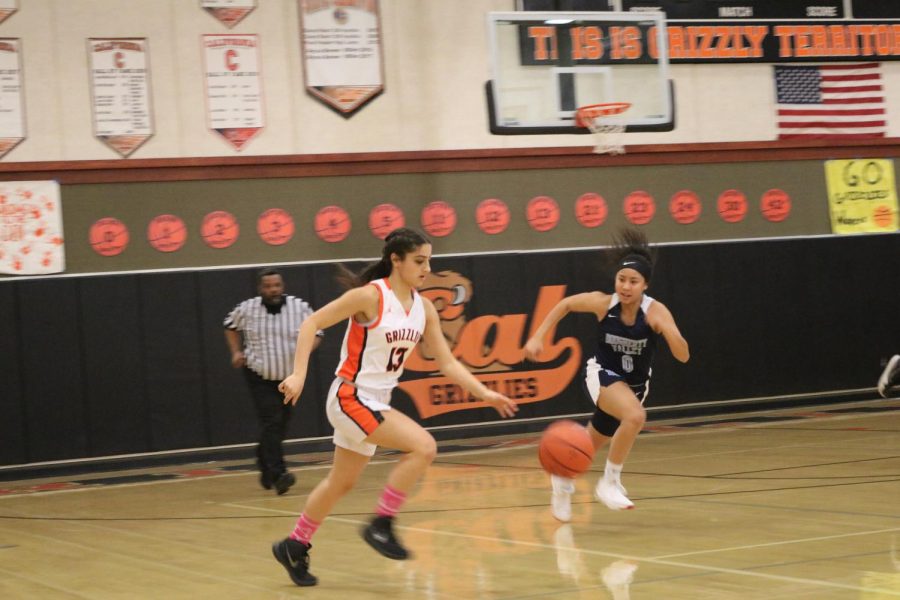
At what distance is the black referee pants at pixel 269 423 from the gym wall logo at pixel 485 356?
4.19 metres

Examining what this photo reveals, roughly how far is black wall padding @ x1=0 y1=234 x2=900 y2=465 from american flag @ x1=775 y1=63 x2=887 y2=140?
151 cm

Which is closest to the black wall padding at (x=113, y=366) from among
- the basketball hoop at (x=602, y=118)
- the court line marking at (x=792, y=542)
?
the basketball hoop at (x=602, y=118)

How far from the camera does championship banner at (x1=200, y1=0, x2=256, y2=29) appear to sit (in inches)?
553

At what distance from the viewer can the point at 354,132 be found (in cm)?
1460

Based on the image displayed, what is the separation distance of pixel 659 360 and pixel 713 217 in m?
2.03

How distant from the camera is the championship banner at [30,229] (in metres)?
13.2

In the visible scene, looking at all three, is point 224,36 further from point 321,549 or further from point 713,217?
point 321,549

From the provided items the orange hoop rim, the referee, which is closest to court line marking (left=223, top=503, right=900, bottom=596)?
the referee

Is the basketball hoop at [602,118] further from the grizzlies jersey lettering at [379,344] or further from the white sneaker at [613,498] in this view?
the grizzlies jersey lettering at [379,344]

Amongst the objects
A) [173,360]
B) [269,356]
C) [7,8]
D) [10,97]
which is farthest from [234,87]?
[269,356]

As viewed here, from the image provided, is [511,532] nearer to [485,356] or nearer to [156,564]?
[156,564]

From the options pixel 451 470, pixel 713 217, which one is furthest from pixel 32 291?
pixel 713 217

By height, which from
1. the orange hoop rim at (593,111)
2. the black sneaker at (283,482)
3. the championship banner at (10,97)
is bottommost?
the black sneaker at (283,482)

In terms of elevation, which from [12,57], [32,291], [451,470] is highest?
[12,57]
